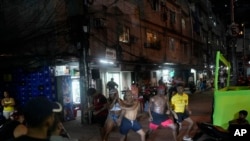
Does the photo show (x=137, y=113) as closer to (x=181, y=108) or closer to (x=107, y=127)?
(x=107, y=127)

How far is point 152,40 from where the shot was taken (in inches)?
1115

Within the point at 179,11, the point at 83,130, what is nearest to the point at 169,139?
the point at 83,130

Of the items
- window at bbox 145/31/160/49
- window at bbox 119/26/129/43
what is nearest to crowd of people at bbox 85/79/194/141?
window at bbox 119/26/129/43

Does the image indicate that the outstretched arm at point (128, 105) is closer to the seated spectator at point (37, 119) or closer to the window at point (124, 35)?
the seated spectator at point (37, 119)

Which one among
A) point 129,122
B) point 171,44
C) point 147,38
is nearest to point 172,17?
point 171,44

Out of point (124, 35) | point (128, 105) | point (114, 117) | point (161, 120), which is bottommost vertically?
point (161, 120)

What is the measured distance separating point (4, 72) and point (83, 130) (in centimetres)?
542

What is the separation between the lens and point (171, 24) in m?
33.3

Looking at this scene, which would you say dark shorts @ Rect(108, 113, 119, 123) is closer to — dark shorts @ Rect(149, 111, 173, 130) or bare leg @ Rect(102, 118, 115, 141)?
bare leg @ Rect(102, 118, 115, 141)

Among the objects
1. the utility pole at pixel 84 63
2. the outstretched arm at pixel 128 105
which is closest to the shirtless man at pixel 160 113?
the outstretched arm at pixel 128 105

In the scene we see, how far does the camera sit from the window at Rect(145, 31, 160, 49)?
27.2m

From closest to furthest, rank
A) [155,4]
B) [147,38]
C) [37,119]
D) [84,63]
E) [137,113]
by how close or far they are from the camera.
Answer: [37,119] → [137,113] → [84,63] → [147,38] → [155,4]

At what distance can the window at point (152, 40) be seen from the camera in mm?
27156

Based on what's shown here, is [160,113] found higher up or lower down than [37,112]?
lower down
